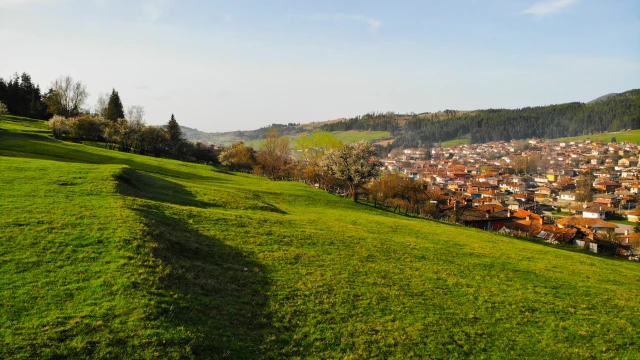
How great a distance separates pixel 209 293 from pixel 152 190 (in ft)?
62.3

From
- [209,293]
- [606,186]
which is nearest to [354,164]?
[209,293]

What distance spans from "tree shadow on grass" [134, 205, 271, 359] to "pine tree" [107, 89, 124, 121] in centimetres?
11036

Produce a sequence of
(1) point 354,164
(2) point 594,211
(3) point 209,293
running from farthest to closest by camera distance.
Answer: (2) point 594,211, (1) point 354,164, (3) point 209,293

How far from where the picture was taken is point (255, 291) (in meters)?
14.6

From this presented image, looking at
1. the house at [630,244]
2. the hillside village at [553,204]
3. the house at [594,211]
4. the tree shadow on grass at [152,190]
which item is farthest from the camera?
the house at [594,211]

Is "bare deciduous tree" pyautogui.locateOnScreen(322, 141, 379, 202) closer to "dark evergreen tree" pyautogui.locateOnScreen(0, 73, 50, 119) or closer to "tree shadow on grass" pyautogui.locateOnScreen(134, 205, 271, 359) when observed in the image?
"tree shadow on grass" pyautogui.locateOnScreen(134, 205, 271, 359)

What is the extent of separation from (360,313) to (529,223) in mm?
77378

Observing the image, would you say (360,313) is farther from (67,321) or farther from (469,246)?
(469,246)

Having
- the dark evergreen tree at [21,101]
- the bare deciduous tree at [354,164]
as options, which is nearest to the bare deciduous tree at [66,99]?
the dark evergreen tree at [21,101]

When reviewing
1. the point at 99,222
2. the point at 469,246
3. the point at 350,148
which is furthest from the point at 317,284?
the point at 350,148

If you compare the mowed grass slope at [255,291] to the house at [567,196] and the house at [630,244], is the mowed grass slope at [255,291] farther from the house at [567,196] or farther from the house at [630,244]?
the house at [567,196]

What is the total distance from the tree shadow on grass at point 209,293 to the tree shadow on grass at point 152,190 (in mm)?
7830

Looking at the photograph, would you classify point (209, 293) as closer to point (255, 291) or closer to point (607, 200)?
point (255, 291)

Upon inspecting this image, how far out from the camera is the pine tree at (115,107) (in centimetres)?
11426
